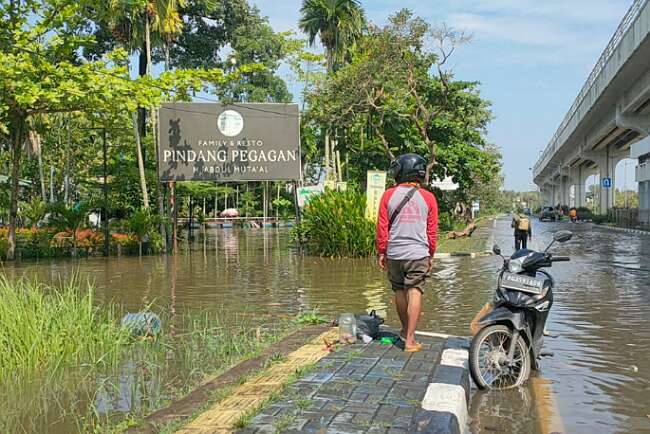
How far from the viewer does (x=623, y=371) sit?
21.1 ft

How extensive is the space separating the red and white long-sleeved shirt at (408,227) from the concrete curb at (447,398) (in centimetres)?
98

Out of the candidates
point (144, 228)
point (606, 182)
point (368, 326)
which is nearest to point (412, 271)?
point (368, 326)

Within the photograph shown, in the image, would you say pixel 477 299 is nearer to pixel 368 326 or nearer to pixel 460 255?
pixel 368 326

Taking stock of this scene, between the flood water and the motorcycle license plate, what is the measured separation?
883 millimetres

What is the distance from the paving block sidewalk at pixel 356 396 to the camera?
412 cm

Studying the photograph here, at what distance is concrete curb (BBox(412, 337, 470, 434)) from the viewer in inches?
161

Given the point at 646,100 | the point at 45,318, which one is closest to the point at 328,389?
the point at 45,318

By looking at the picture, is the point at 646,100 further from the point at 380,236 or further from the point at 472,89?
the point at 380,236

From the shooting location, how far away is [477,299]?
1122cm

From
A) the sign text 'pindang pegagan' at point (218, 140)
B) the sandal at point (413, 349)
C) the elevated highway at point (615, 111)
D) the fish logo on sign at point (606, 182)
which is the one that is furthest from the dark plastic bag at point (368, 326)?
the fish logo on sign at point (606, 182)

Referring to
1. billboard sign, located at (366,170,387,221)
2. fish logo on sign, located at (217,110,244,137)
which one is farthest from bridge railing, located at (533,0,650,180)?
fish logo on sign, located at (217,110,244,137)

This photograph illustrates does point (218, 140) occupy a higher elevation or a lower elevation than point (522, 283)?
higher

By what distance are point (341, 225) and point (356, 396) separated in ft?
49.2

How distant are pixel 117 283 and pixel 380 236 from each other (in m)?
9.38
